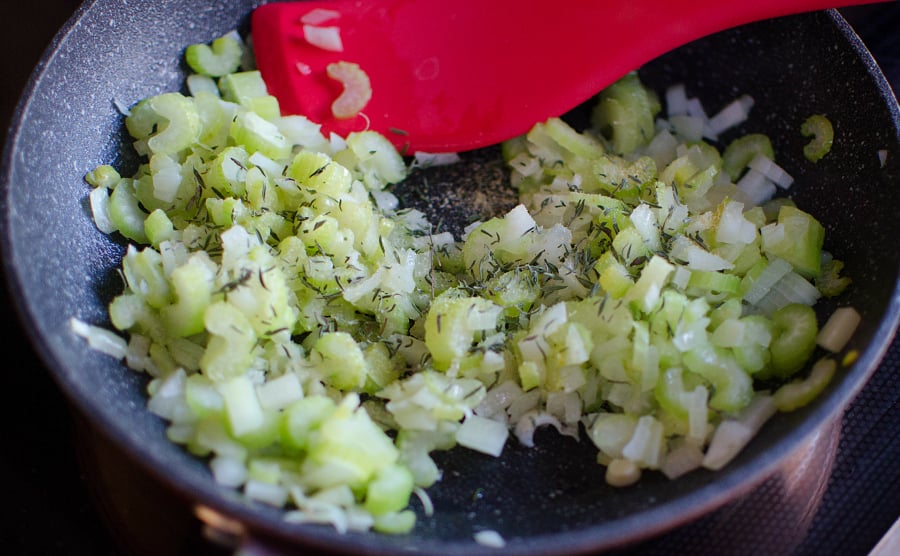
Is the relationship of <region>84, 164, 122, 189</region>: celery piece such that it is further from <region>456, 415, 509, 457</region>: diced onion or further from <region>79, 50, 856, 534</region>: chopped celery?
<region>456, 415, 509, 457</region>: diced onion

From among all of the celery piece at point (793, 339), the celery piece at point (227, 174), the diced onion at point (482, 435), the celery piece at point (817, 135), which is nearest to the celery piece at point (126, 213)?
the celery piece at point (227, 174)

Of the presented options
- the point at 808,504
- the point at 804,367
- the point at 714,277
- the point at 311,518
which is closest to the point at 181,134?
the point at 311,518

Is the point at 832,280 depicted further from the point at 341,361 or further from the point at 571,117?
the point at 341,361

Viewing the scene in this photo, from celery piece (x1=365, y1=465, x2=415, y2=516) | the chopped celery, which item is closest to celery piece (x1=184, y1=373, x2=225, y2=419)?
the chopped celery

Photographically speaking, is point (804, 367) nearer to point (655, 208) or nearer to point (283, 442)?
point (655, 208)

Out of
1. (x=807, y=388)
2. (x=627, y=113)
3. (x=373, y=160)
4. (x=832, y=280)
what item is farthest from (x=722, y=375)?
(x=373, y=160)
